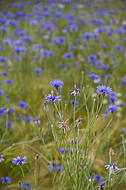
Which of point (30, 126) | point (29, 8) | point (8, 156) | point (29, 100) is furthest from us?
point (29, 8)

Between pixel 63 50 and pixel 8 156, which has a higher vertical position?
pixel 63 50

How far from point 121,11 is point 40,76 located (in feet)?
10.5

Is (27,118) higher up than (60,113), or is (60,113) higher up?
(27,118)

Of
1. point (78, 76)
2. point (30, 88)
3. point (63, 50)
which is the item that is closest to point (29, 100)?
point (30, 88)

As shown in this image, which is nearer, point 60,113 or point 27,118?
point 60,113

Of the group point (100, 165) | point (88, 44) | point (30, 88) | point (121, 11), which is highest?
point (121, 11)

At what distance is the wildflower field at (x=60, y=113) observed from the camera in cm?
120

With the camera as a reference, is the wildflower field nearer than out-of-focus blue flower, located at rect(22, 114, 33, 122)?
Yes

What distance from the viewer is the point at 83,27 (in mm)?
4289

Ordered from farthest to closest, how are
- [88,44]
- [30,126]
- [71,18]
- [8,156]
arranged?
[71,18]
[88,44]
[30,126]
[8,156]

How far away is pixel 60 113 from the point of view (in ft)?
3.68

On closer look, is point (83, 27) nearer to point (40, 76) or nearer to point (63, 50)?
point (63, 50)

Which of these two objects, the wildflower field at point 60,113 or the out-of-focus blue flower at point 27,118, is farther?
the out-of-focus blue flower at point 27,118

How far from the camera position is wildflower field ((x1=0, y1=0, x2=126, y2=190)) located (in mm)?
1201
